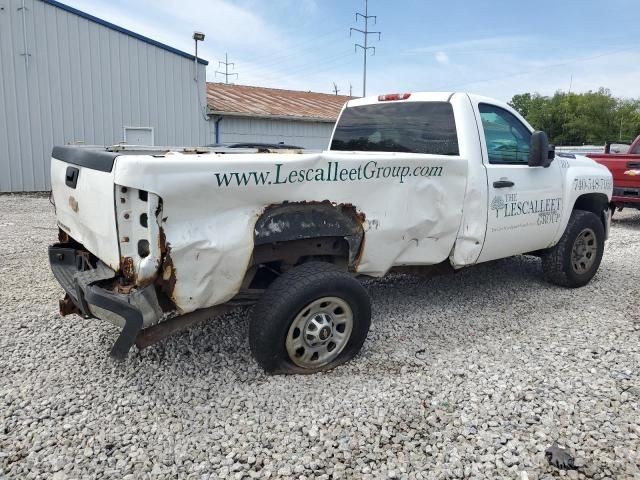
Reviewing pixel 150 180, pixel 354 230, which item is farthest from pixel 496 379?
pixel 150 180

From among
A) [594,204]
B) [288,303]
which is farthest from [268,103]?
[288,303]

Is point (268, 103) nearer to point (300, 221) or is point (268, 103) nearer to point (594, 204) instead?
point (594, 204)

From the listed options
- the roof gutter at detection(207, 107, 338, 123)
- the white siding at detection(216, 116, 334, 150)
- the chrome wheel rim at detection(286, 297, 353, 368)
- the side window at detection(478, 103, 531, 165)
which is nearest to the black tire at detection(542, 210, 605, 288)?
the side window at detection(478, 103, 531, 165)

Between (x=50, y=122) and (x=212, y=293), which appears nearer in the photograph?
(x=212, y=293)

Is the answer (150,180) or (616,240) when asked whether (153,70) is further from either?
(150,180)

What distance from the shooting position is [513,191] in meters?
4.61

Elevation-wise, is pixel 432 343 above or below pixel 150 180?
below

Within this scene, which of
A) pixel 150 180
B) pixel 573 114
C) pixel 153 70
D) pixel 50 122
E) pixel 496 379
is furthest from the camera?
pixel 573 114

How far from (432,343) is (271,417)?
160 cm

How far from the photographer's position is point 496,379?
3537 mm

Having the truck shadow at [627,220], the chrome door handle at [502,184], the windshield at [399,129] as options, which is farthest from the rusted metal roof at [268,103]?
the chrome door handle at [502,184]

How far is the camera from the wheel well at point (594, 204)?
5758 mm

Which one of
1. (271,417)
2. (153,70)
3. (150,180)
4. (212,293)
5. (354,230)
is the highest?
(153,70)

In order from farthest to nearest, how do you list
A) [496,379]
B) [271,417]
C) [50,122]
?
[50,122] → [496,379] → [271,417]
